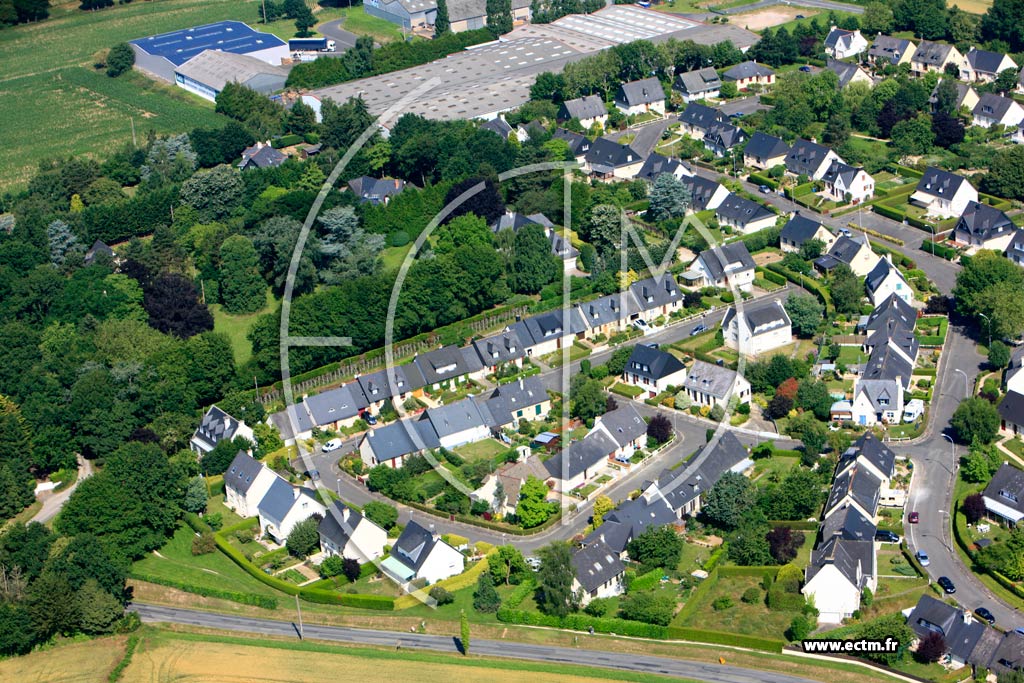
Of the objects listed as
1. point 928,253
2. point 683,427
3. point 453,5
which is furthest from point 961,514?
point 453,5

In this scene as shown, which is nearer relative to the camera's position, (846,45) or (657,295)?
(657,295)

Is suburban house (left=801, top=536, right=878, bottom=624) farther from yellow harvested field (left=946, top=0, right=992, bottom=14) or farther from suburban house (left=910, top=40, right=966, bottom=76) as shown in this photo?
yellow harvested field (left=946, top=0, right=992, bottom=14)

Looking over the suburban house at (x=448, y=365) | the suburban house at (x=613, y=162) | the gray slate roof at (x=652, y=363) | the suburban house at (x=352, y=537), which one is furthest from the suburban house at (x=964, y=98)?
the suburban house at (x=352, y=537)

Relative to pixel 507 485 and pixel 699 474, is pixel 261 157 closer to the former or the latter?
pixel 507 485

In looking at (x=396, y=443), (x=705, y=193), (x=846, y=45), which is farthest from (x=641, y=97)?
(x=396, y=443)

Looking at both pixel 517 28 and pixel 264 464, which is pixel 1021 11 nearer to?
pixel 517 28

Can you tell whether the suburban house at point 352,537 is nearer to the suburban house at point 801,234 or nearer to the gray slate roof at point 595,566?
the gray slate roof at point 595,566
